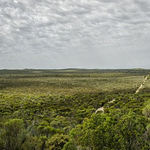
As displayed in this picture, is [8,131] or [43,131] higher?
[8,131]

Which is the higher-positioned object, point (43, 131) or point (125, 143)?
point (125, 143)

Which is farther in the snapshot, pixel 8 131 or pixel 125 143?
pixel 8 131

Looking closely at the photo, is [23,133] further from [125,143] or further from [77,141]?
[125,143]

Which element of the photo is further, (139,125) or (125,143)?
(139,125)

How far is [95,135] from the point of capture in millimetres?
12930

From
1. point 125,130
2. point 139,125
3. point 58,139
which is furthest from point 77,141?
point 139,125

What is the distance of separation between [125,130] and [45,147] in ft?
24.8

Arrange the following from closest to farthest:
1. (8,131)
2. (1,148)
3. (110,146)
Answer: (110,146), (1,148), (8,131)

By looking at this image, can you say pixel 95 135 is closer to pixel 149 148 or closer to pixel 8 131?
pixel 149 148

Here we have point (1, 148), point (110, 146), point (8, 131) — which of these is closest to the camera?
point (110, 146)

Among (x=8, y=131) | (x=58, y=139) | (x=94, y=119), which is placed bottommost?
(x=58, y=139)

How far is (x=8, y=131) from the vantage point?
15070mm

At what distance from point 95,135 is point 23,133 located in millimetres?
6872

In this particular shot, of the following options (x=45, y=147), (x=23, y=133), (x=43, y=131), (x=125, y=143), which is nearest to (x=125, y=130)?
(x=125, y=143)
